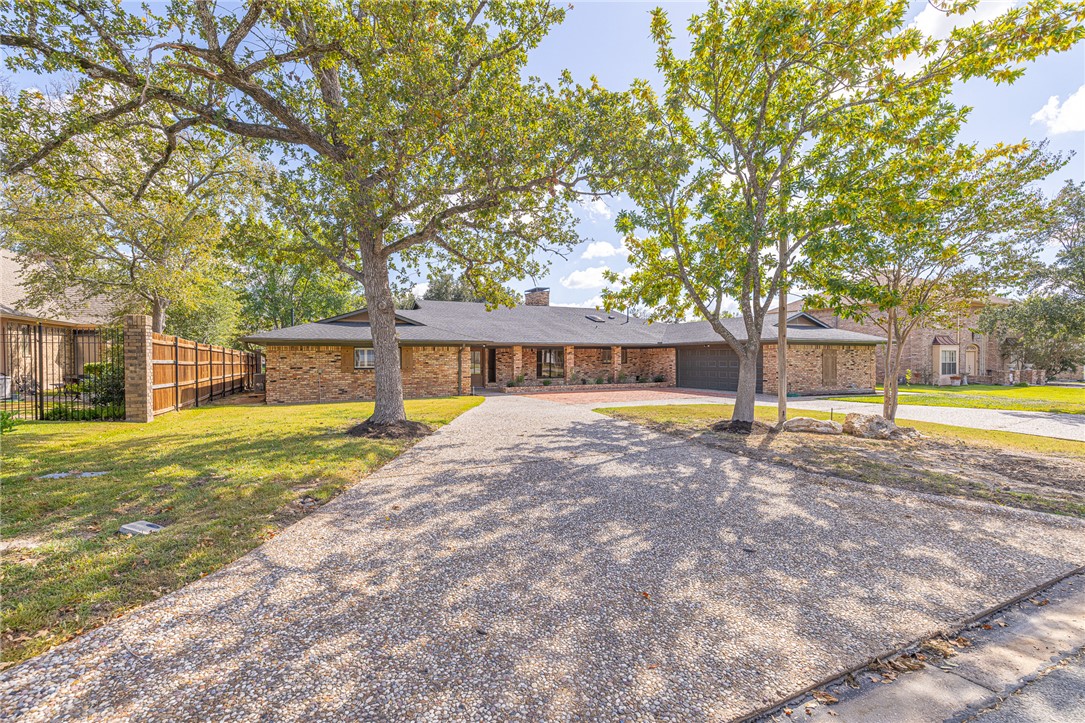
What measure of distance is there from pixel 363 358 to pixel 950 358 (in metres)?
32.8

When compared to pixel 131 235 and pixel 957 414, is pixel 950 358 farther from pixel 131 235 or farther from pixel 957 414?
pixel 131 235

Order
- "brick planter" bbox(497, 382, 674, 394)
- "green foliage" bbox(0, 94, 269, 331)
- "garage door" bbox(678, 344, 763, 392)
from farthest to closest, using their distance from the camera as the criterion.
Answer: "garage door" bbox(678, 344, 763, 392) → "brick planter" bbox(497, 382, 674, 394) → "green foliage" bbox(0, 94, 269, 331)

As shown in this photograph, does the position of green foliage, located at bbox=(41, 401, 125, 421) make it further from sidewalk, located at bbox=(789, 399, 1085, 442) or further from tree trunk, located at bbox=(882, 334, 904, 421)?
sidewalk, located at bbox=(789, 399, 1085, 442)

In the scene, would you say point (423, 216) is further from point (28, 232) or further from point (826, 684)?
point (28, 232)

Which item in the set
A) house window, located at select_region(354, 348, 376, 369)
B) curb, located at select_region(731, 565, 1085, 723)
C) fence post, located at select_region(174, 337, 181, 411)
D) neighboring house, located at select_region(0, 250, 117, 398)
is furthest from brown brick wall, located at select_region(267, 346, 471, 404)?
curb, located at select_region(731, 565, 1085, 723)

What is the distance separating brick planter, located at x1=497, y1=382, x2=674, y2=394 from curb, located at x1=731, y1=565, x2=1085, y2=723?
17411 mm

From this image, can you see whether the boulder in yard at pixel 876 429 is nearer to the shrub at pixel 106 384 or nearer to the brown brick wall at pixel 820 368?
the brown brick wall at pixel 820 368

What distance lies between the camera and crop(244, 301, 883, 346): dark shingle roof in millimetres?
16795

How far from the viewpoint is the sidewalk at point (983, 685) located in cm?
205

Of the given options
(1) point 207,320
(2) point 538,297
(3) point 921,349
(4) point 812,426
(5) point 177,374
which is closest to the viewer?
(4) point 812,426

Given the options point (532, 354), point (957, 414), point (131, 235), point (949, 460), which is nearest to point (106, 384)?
point (131, 235)

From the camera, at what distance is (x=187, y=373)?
1298cm

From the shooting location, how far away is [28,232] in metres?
16.5

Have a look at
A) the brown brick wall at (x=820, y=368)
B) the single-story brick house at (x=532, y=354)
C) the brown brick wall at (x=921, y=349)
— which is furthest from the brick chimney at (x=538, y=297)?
the brown brick wall at (x=921, y=349)
